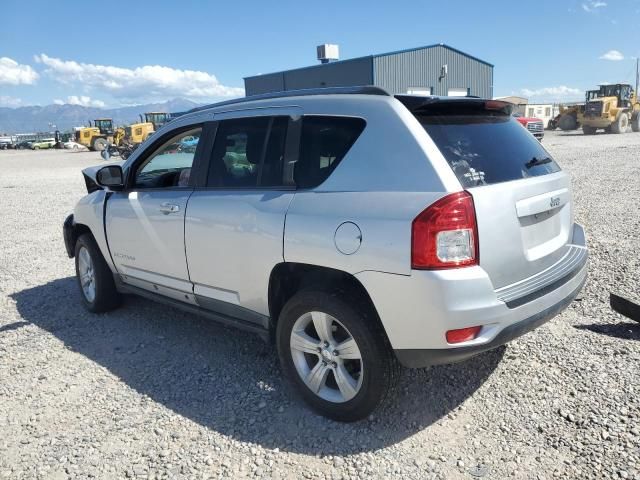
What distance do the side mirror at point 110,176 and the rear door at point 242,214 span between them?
103cm

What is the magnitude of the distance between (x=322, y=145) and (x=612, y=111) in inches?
1290

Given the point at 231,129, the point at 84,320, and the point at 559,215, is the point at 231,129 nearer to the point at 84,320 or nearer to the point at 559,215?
the point at 559,215

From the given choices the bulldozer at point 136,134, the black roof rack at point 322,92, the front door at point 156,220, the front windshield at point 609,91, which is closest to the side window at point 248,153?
the black roof rack at point 322,92

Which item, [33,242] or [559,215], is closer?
[559,215]

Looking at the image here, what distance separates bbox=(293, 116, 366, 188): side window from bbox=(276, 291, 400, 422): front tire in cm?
70

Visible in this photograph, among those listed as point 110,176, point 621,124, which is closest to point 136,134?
point 621,124

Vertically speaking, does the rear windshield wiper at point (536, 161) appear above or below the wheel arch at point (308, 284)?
above

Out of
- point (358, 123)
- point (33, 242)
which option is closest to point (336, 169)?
point (358, 123)

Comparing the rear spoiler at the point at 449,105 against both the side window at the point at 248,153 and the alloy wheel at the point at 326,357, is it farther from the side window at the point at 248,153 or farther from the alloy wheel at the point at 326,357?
the alloy wheel at the point at 326,357

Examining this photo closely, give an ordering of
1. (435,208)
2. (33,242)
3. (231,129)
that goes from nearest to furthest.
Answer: (435,208)
(231,129)
(33,242)

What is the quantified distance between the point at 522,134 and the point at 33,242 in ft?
25.4

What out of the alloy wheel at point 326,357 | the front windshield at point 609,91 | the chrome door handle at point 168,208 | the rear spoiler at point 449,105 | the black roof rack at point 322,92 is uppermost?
the front windshield at point 609,91

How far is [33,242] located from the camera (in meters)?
8.14

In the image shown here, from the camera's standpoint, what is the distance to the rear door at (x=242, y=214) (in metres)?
3.12
